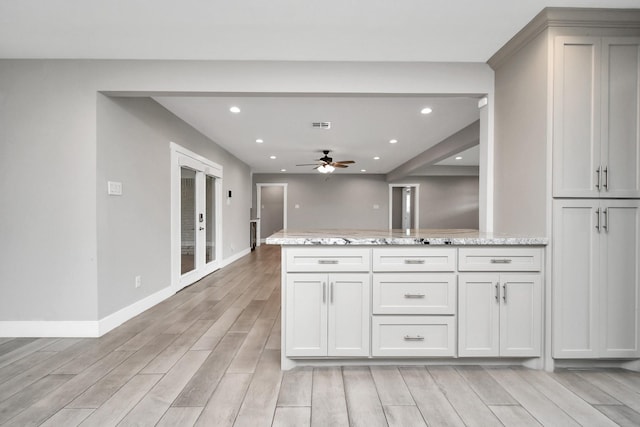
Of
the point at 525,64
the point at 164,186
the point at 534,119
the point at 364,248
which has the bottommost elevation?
the point at 364,248

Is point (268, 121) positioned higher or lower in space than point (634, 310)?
higher

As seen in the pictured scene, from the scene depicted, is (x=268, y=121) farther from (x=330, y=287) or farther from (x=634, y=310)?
(x=634, y=310)

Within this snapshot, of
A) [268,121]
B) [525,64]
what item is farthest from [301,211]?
[525,64]

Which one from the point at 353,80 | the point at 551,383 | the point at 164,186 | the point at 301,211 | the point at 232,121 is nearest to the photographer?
the point at 551,383

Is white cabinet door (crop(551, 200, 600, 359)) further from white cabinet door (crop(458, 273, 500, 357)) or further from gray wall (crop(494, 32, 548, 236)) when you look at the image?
white cabinet door (crop(458, 273, 500, 357))

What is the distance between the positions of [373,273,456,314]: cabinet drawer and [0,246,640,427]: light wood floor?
17.4 inches

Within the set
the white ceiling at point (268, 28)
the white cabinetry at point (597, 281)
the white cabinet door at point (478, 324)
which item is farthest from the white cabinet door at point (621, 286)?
the white ceiling at point (268, 28)

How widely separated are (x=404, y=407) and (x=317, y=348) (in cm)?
65

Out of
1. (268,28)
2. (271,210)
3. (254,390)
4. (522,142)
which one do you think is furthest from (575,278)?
(271,210)

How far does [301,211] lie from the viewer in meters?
10.6

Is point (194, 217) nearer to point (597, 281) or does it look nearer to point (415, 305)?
point (415, 305)

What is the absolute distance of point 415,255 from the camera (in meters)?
2.18

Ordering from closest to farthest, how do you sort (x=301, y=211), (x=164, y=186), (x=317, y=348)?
(x=317, y=348) → (x=164, y=186) → (x=301, y=211)

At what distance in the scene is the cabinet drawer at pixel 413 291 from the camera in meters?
2.17
